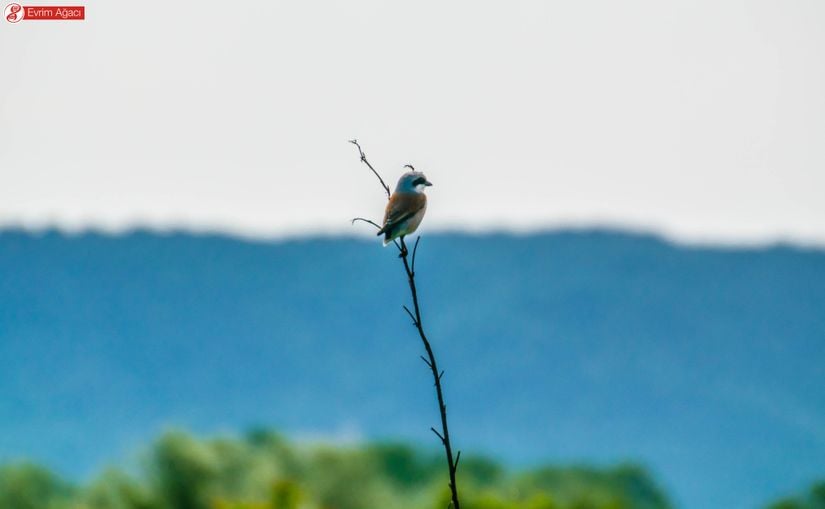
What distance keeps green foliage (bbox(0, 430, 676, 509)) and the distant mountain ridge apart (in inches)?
148

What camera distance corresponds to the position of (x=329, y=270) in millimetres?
24375

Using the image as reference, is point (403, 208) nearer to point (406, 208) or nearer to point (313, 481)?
point (406, 208)

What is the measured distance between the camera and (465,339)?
24.0 m

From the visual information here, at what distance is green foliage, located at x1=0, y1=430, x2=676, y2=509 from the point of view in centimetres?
1354

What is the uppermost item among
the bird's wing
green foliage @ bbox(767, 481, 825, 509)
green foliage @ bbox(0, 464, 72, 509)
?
the bird's wing

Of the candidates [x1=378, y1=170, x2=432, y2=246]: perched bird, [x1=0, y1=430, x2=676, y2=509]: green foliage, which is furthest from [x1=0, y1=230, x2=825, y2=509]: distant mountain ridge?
[x1=378, y1=170, x2=432, y2=246]: perched bird

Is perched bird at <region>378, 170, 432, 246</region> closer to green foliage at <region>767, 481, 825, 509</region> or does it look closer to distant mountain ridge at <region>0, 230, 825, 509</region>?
green foliage at <region>767, 481, 825, 509</region>

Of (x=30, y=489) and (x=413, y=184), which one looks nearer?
(x=413, y=184)

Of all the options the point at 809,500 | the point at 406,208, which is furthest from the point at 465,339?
the point at 406,208

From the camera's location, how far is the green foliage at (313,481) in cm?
1354

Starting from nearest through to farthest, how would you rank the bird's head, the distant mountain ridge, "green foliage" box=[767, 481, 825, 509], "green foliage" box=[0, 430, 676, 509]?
the bird's head
"green foliage" box=[0, 430, 676, 509]
"green foliage" box=[767, 481, 825, 509]
the distant mountain ridge

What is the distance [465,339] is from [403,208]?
22.6 metres

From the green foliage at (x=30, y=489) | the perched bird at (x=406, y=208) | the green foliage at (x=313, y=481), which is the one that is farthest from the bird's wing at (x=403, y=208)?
the green foliage at (x=30, y=489)

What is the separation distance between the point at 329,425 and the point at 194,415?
3933 millimetres
